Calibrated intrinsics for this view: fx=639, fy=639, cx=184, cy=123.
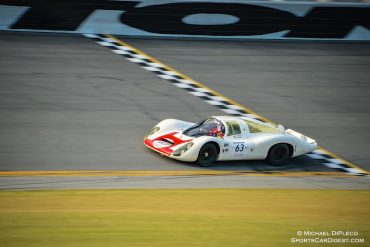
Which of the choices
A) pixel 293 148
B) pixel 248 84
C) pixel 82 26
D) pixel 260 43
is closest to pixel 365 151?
pixel 293 148

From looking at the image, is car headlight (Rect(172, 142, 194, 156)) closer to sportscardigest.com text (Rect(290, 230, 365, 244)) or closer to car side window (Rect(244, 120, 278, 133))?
car side window (Rect(244, 120, 278, 133))

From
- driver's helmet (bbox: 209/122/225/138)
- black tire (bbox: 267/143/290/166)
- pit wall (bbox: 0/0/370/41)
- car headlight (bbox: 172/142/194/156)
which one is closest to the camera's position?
car headlight (bbox: 172/142/194/156)

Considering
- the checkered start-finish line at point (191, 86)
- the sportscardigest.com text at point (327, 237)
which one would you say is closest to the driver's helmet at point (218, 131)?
the checkered start-finish line at point (191, 86)

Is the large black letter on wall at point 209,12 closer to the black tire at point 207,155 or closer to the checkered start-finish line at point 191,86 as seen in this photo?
the checkered start-finish line at point 191,86

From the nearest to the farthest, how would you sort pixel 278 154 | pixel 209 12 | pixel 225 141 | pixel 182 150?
pixel 182 150 < pixel 225 141 < pixel 278 154 < pixel 209 12

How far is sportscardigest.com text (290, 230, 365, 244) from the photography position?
926 cm

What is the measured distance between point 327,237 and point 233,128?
4552mm

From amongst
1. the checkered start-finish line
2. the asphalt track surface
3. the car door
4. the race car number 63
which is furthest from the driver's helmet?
the checkered start-finish line

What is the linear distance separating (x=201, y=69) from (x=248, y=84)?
1611mm

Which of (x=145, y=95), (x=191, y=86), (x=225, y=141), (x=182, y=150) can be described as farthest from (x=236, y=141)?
(x=191, y=86)

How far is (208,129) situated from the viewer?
44.6 feet

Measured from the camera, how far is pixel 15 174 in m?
11.9

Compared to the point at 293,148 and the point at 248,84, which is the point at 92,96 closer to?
the point at 248,84

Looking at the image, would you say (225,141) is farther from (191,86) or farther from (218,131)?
(191,86)
